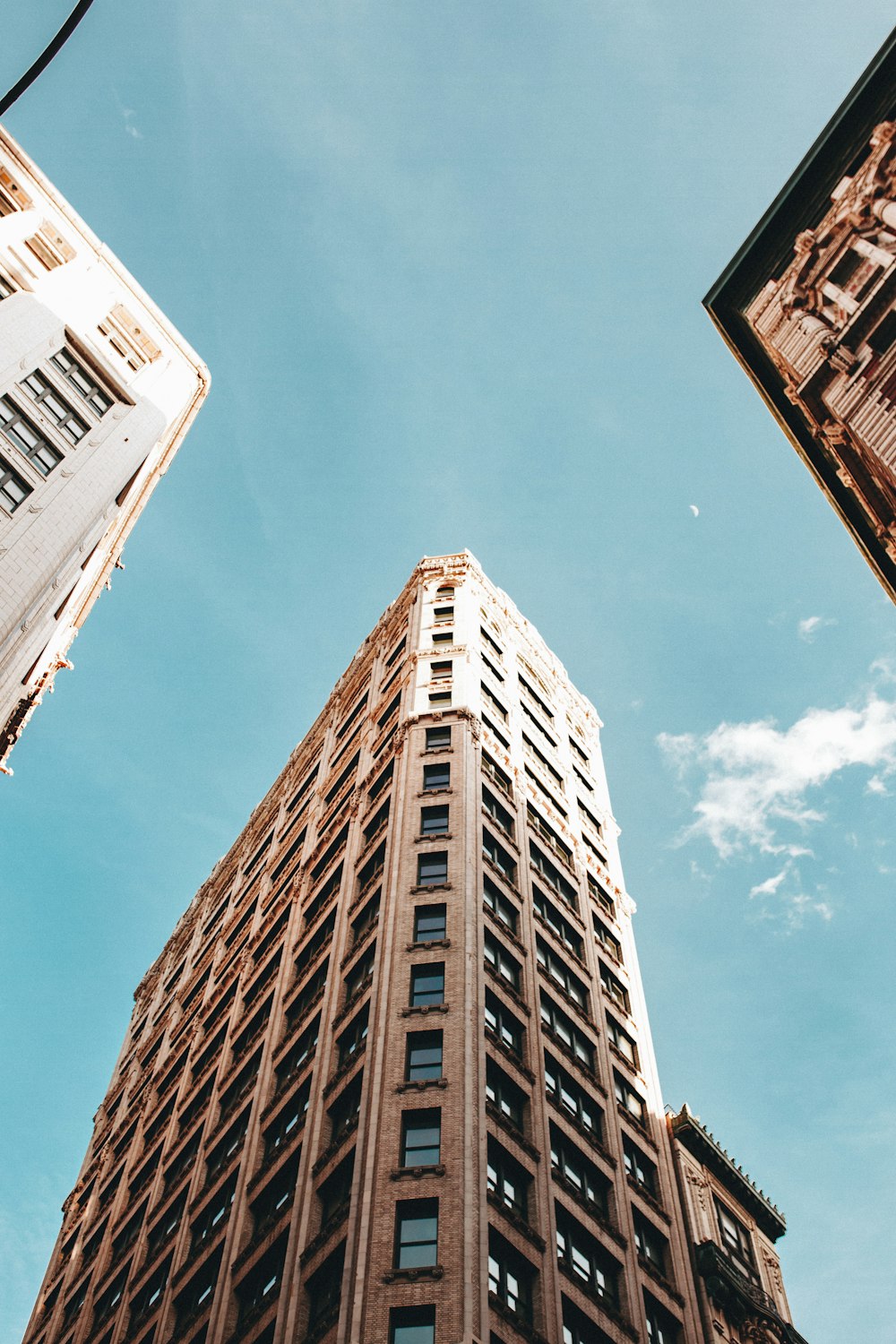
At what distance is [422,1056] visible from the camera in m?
34.9

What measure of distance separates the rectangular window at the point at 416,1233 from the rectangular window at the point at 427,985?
740 cm

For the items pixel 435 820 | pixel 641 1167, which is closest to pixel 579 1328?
pixel 641 1167

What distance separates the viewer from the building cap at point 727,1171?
45094mm

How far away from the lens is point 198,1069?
5219 cm

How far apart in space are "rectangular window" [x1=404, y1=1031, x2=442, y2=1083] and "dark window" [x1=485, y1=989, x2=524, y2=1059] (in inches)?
99.5

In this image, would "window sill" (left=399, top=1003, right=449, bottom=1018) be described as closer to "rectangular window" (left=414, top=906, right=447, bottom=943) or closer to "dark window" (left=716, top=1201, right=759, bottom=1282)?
"rectangular window" (left=414, top=906, right=447, bottom=943)

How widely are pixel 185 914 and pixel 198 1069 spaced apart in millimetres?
34255

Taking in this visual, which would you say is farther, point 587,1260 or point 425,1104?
point 587,1260

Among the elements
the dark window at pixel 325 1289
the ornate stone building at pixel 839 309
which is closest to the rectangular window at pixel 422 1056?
the dark window at pixel 325 1289

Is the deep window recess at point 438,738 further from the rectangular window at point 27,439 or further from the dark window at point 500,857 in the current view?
the rectangular window at point 27,439

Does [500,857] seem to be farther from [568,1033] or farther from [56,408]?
[56,408]

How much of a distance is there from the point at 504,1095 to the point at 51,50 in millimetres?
33339

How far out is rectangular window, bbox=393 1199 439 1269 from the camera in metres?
28.6

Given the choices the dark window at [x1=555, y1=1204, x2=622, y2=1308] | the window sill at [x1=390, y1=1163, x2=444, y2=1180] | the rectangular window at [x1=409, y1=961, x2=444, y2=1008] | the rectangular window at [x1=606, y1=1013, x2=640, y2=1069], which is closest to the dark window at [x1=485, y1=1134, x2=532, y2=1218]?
the dark window at [x1=555, y1=1204, x2=622, y2=1308]
